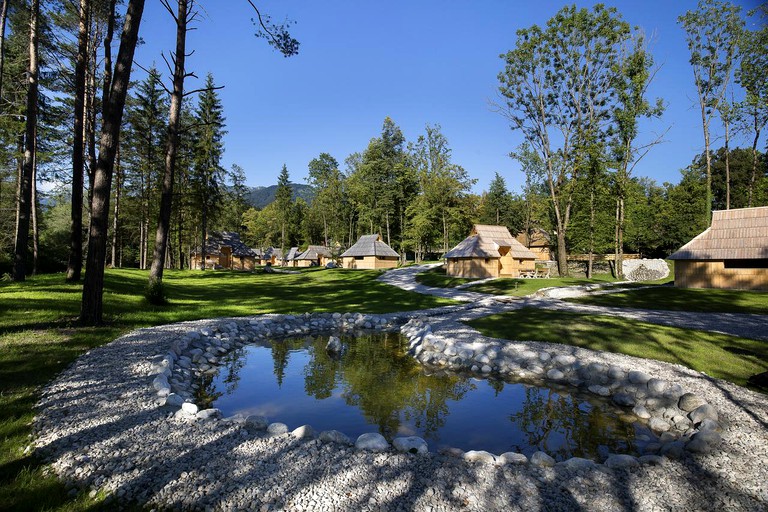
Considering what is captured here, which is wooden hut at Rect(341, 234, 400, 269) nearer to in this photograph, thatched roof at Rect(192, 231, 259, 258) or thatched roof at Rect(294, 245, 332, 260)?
thatched roof at Rect(192, 231, 259, 258)

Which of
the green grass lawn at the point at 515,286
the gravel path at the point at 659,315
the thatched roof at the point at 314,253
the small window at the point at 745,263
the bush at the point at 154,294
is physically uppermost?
the thatched roof at the point at 314,253

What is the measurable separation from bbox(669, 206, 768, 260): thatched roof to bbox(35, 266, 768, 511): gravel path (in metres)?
19.6

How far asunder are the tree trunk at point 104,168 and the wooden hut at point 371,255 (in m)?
35.6

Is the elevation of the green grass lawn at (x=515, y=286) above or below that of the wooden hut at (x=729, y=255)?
below

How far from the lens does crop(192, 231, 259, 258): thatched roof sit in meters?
50.1

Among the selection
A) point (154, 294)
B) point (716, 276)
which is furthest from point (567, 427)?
point (716, 276)

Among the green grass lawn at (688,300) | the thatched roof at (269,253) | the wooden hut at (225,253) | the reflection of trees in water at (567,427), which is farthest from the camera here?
the thatched roof at (269,253)

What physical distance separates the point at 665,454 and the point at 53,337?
10856 mm

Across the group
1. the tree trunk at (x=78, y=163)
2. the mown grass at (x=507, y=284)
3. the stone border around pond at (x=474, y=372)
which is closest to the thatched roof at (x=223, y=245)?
the mown grass at (x=507, y=284)

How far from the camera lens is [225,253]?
51188mm

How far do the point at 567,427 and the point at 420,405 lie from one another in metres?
2.48

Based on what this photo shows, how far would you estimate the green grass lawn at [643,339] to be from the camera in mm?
8047

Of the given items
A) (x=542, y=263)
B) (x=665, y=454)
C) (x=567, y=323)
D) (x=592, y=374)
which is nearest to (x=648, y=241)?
(x=542, y=263)

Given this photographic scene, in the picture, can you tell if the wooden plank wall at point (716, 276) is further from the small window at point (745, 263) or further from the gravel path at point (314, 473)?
the gravel path at point (314, 473)
